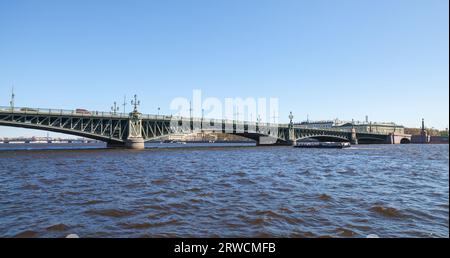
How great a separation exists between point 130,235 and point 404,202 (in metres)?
10.7

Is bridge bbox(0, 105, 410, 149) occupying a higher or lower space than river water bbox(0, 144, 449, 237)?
higher

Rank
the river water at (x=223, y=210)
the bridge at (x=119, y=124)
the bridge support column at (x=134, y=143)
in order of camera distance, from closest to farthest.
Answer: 1. the river water at (x=223, y=210)
2. the bridge at (x=119, y=124)
3. the bridge support column at (x=134, y=143)

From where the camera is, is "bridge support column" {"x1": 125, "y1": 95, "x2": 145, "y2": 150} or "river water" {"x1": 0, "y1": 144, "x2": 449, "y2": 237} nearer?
"river water" {"x1": 0, "y1": 144, "x2": 449, "y2": 237}

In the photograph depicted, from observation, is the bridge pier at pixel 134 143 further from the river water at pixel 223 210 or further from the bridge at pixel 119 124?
the river water at pixel 223 210

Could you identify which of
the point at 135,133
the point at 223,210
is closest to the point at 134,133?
the point at 135,133

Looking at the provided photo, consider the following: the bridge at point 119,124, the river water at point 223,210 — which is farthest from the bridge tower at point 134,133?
the river water at point 223,210

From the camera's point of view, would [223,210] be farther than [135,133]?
No

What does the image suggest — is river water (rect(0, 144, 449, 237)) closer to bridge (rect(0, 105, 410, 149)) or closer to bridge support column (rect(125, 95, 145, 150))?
bridge (rect(0, 105, 410, 149))

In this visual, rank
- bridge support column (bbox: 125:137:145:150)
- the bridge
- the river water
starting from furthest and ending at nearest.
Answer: bridge support column (bbox: 125:137:145:150) → the bridge → the river water

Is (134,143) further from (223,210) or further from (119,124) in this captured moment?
(223,210)

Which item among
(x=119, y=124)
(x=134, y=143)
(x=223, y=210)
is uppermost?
(x=119, y=124)

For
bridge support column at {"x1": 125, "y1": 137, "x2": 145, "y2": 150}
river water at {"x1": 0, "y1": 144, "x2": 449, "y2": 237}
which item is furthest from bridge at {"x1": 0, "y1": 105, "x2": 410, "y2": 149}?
river water at {"x1": 0, "y1": 144, "x2": 449, "y2": 237}
